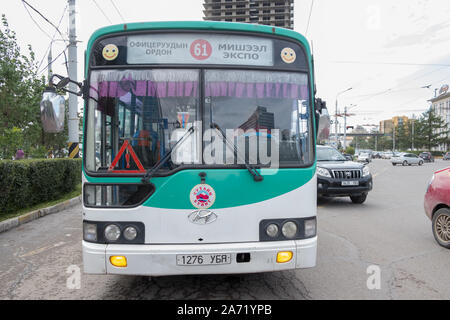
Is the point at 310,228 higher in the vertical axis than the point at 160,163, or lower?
lower

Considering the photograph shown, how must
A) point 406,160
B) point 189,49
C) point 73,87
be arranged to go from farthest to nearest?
point 406,160
point 73,87
point 189,49

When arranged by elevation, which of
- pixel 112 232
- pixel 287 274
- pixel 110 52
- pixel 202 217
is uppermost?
pixel 110 52

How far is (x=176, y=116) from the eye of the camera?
3156 mm

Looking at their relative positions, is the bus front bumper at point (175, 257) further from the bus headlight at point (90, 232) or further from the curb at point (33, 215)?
the curb at point (33, 215)

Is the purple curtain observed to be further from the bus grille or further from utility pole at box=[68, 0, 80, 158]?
utility pole at box=[68, 0, 80, 158]

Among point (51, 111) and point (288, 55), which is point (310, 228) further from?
point (51, 111)

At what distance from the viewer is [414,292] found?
3.61m

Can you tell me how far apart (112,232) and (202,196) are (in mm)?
860

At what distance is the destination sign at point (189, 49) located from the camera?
3221 mm

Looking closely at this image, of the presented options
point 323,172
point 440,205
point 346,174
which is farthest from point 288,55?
point 346,174

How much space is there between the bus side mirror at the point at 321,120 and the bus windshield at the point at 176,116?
22.0 inches

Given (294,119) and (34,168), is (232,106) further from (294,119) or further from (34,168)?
(34,168)

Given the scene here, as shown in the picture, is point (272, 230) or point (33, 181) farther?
point (33, 181)
